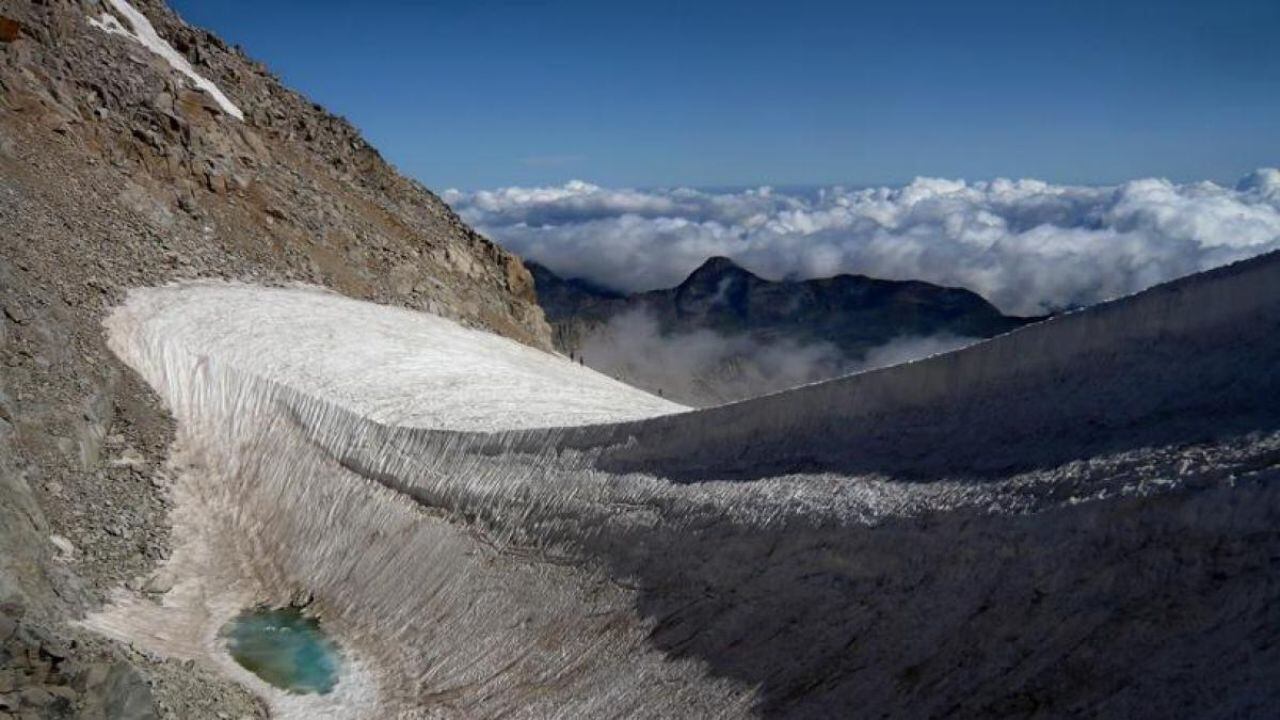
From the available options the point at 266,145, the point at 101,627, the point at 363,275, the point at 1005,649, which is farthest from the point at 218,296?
the point at 1005,649

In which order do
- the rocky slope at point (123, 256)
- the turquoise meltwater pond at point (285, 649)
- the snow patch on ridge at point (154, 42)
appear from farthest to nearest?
the snow patch on ridge at point (154, 42) < the turquoise meltwater pond at point (285, 649) < the rocky slope at point (123, 256)

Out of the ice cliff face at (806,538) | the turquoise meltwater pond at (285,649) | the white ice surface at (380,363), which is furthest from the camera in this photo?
the white ice surface at (380,363)

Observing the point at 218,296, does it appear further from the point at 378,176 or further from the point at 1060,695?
the point at 1060,695

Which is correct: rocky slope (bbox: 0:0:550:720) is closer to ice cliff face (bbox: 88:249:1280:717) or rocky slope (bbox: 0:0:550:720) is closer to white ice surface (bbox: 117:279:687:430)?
ice cliff face (bbox: 88:249:1280:717)

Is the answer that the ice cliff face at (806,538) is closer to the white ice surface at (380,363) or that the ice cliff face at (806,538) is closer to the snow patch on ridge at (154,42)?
the white ice surface at (380,363)

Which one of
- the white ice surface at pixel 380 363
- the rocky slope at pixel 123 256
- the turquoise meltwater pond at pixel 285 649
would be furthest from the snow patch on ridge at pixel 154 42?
the turquoise meltwater pond at pixel 285 649
